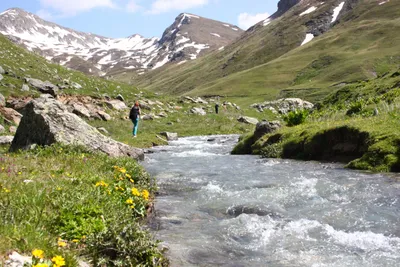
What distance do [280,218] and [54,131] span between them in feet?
32.0

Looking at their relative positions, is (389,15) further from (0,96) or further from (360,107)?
(0,96)

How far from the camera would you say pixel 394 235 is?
762 cm

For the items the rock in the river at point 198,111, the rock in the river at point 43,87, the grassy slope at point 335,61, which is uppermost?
the grassy slope at point 335,61

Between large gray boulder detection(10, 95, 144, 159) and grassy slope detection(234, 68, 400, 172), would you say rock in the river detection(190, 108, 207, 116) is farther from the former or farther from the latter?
large gray boulder detection(10, 95, 144, 159)

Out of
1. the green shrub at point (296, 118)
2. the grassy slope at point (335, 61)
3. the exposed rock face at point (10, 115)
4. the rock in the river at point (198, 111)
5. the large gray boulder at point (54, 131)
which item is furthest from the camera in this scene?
the grassy slope at point (335, 61)

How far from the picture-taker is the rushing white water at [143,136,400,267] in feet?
22.2

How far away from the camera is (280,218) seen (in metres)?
8.88

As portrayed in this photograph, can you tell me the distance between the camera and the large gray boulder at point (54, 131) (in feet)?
48.3

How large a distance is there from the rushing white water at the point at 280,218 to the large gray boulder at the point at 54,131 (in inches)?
114

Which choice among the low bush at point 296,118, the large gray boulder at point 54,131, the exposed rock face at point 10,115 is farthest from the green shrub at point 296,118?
the exposed rock face at point 10,115

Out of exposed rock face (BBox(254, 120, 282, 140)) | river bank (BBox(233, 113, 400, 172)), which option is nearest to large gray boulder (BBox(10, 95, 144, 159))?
river bank (BBox(233, 113, 400, 172))

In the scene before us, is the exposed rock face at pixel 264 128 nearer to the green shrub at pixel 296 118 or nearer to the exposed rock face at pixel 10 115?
→ the green shrub at pixel 296 118

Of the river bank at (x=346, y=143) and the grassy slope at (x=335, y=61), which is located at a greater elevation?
the grassy slope at (x=335, y=61)

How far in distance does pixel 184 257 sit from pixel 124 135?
75.2 feet
